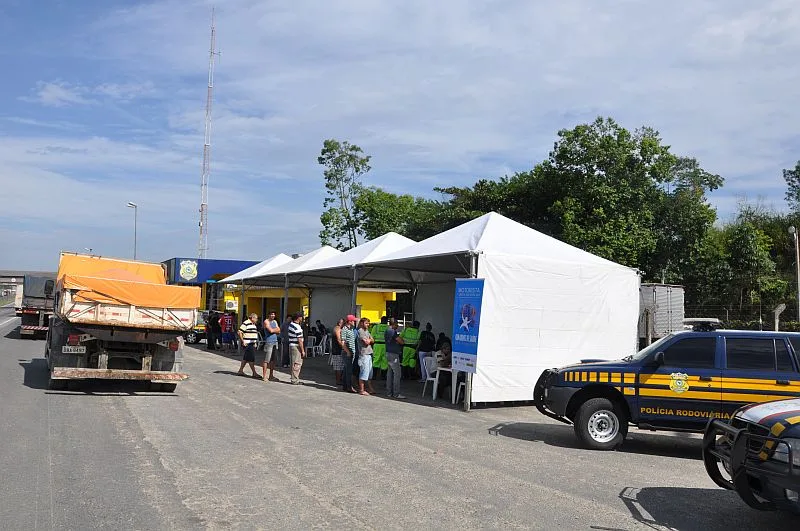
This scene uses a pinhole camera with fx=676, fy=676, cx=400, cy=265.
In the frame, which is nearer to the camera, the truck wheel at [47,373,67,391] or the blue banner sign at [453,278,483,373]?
the truck wheel at [47,373,67,391]

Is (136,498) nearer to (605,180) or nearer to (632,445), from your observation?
(632,445)

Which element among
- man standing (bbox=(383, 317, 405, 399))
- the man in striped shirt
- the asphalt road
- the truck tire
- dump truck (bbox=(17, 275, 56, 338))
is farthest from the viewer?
dump truck (bbox=(17, 275, 56, 338))

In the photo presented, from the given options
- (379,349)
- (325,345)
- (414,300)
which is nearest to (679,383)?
(379,349)

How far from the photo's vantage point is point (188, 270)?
35.5 meters

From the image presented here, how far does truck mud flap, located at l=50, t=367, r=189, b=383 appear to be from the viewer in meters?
12.0

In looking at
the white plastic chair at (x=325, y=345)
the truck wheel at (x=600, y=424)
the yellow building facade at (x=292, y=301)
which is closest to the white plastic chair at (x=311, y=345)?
the white plastic chair at (x=325, y=345)

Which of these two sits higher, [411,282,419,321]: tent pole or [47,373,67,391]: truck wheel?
[411,282,419,321]: tent pole

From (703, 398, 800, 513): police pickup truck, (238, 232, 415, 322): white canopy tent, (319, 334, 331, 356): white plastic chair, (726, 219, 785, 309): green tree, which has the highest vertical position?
(726, 219, 785, 309): green tree

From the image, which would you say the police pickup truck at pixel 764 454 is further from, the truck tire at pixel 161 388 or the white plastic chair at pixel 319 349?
the white plastic chair at pixel 319 349

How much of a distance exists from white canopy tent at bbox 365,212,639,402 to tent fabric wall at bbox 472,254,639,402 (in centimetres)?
2

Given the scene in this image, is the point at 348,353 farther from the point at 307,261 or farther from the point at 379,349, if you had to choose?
the point at 307,261

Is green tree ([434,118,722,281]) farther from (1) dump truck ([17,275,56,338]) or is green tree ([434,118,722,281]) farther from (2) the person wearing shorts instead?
(1) dump truck ([17,275,56,338])

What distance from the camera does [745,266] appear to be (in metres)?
35.8

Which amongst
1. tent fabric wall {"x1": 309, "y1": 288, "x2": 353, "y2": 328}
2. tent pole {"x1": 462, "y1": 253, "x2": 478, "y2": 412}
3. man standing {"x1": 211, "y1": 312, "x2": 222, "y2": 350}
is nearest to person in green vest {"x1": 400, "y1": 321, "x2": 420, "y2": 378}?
tent pole {"x1": 462, "y1": 253, "x2": 478, "y2": 412}
